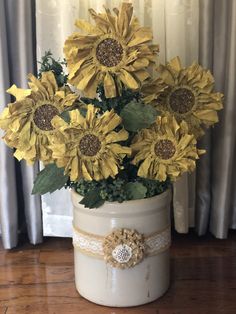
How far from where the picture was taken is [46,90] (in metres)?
1.03

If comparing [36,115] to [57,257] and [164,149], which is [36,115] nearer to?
[164,149]

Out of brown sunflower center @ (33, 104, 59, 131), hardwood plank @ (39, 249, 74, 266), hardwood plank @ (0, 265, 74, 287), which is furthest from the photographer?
hardwood plank @ (39, 249, 74, 266)

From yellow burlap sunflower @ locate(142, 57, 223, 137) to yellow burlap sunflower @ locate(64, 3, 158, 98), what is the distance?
15cm

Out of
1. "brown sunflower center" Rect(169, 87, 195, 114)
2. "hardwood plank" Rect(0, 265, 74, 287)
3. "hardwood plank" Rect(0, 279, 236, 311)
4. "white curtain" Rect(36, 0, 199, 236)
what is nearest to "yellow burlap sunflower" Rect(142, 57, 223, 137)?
"brown sunflower center" Rect(169, 87, 195, 114)

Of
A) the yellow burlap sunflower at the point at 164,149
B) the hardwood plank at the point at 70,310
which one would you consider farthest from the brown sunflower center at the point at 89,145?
the hardwood plank at the point at 70,310

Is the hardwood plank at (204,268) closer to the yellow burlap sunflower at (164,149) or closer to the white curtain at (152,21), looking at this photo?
the yellow burlap sunflower at (164,149)

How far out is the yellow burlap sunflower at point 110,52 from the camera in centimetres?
93

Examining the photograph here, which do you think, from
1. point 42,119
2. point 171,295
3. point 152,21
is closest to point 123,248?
point 171,295

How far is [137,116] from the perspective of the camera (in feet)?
3.22

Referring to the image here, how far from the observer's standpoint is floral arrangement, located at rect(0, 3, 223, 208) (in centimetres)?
93

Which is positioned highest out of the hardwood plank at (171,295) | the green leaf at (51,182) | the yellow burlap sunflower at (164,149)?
the yellow burlap sunflower at (164,149)

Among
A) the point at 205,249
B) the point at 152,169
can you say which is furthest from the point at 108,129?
the point at 205,249

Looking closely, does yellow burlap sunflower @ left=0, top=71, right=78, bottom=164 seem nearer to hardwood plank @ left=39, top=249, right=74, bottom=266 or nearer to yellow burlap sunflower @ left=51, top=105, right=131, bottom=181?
yellow burlap sunflower @ left=51, top=105, right=131, bottom=181

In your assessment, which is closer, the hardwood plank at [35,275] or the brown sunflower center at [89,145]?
the brown sunflower center at [89,145]
